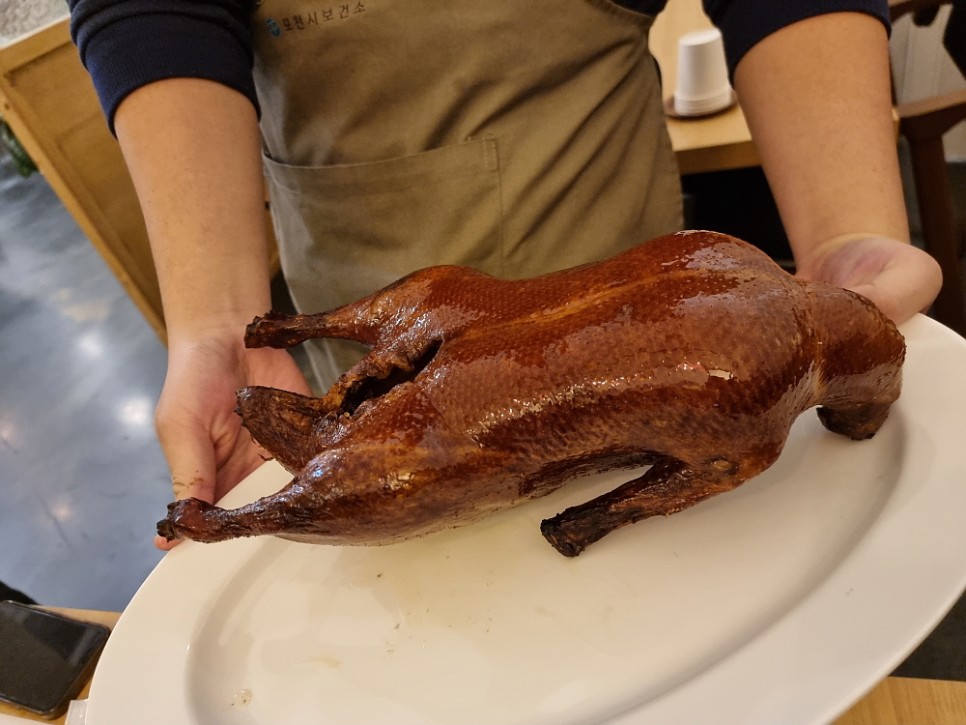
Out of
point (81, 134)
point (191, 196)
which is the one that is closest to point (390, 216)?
point (191, 196)

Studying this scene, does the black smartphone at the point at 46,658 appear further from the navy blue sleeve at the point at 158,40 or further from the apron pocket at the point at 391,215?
the navy blue sleeve at the point at 158,40

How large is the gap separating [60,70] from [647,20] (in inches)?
100

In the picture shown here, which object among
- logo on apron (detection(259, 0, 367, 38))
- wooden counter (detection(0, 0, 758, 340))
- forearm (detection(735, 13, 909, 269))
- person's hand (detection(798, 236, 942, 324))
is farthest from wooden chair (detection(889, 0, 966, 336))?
logo on apron (detection(259, 0, 367, 38))

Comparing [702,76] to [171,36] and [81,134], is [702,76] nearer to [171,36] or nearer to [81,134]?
[171,36]

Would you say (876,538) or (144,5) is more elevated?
(144,5)

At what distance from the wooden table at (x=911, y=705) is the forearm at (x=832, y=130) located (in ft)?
2.15

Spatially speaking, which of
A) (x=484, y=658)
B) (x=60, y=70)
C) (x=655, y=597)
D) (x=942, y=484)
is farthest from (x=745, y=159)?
(x=60, y=70)

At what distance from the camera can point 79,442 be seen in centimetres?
317

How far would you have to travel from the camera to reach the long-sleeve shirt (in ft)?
3.88

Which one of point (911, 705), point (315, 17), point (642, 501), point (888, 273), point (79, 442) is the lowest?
point (79, 442)

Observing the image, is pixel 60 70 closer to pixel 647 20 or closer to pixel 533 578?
pixel 647 20

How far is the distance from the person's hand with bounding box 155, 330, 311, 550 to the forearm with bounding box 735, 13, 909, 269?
3.08ft

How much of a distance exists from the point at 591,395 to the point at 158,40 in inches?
38.6

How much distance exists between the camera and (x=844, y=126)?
118cm
